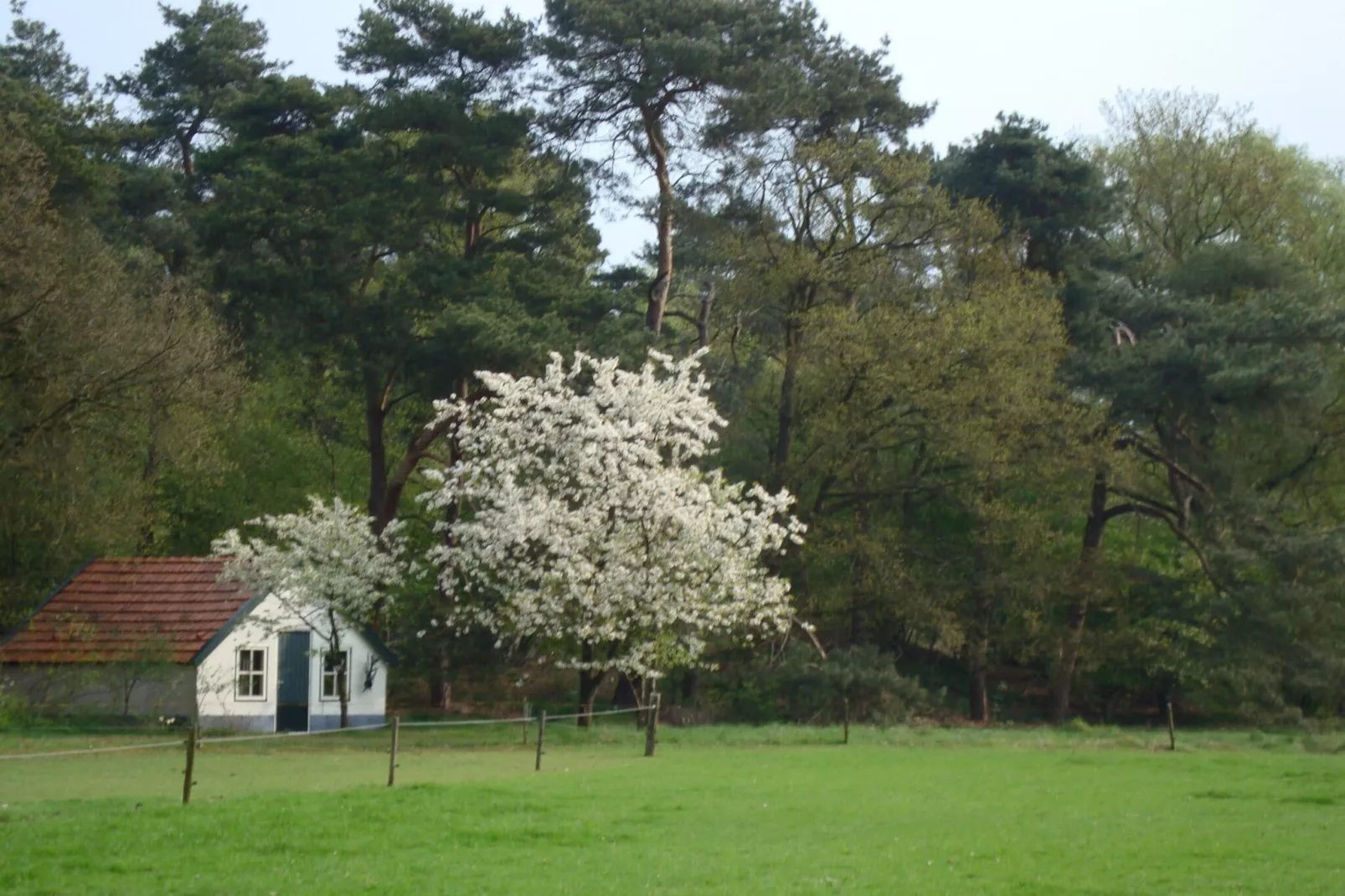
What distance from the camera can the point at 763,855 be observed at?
1471 cm

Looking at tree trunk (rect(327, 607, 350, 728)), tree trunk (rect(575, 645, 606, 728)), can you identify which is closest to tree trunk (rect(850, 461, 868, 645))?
tree trunk (rect(575, 645, 606, 728))

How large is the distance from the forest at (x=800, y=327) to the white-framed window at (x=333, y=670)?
54.8 inches

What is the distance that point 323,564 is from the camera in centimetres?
3347

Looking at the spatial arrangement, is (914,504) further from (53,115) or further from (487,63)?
(53,115)

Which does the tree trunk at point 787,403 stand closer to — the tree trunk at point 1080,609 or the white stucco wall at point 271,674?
the tree trunk at point 1080,609

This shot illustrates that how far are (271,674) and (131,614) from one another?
3463mm

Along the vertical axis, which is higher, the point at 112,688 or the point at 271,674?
the point at 271,674

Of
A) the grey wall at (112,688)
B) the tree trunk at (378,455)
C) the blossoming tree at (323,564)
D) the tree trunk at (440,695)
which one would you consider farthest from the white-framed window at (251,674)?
the tree trunk at (378,455)

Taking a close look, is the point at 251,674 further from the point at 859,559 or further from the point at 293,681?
the point at 859,559

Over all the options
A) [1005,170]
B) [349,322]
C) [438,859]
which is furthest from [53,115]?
[438,859]

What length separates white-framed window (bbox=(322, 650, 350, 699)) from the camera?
113ft

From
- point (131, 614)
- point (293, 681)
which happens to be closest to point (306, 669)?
point (293, 681)

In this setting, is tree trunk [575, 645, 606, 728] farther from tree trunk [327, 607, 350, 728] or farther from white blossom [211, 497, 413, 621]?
tree trunk [327, 607, 350, 728]

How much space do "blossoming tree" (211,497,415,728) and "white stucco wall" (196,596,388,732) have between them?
72 cm
